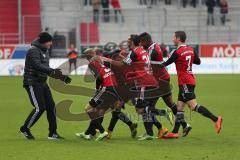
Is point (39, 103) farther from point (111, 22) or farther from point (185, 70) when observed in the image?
point (111, 22)

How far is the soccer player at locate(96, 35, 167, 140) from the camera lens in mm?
12375

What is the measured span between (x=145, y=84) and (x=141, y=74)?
0.22 m

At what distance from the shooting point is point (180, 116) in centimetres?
1261

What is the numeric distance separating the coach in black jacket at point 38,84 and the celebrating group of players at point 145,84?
0.83 metres

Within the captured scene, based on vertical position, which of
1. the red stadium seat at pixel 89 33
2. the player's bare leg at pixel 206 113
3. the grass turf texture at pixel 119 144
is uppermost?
the red stadium seat at pixel 89 33

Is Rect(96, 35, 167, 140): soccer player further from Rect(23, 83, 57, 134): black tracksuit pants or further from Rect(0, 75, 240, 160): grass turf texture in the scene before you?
Rect(23, 83, 57, 134): black tracksuit pants

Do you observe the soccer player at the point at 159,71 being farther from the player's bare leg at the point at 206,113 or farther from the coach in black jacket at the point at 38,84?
the coach in black jacket at the point at 38,84

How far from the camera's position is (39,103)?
12.3 meters

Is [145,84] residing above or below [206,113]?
above

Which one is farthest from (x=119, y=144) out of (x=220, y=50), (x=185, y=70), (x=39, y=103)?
(x=220, y=50)

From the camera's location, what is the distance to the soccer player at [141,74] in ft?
40.6

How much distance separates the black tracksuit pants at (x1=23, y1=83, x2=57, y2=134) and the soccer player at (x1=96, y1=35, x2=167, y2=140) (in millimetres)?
1362

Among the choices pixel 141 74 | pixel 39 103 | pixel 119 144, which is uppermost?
pixel 141 74

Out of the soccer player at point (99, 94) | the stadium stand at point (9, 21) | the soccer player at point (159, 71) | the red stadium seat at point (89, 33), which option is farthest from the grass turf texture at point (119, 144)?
the stadium stand at point (9, 21)
